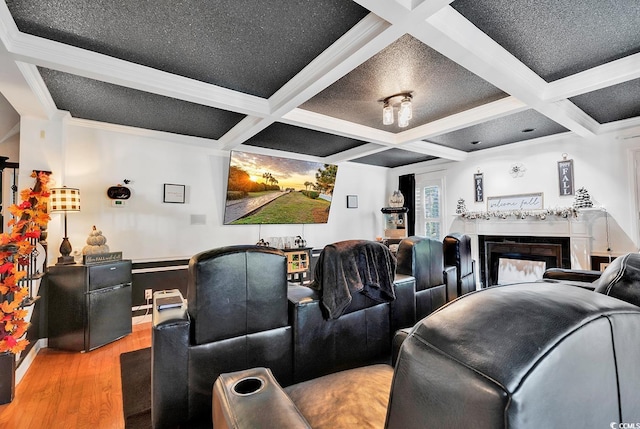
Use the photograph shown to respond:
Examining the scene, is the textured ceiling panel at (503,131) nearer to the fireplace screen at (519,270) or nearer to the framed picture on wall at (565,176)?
the framed picture on wall at (565,176)

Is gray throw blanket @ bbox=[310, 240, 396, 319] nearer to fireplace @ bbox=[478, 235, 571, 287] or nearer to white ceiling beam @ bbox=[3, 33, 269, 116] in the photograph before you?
white ceiling beam @ bbox=[3, 33, 269, 116]

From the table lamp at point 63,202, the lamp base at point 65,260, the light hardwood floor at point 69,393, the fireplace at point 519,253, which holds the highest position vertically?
the table lamp at point 63,202

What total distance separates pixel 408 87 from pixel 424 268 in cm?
183

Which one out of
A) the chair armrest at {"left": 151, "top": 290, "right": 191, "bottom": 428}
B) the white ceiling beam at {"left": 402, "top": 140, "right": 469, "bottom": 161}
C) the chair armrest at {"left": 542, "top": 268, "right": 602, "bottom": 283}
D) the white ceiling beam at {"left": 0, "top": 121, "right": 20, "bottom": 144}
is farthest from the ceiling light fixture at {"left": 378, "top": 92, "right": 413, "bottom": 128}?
the white ceiling beam at {"left": 0, "top": 121, "right": 20, "bottom": 144}

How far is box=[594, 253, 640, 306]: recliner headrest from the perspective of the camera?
3.39ft

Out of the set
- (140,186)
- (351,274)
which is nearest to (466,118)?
(351,274)

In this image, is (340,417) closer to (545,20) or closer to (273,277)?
(273,277)

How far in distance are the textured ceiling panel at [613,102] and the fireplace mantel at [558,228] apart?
1253 millimetres

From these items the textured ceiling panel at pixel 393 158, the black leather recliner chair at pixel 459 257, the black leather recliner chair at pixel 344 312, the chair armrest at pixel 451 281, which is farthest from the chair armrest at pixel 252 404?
the textured ceiling panel at pixel 393 158

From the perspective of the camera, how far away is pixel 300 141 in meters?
4.60

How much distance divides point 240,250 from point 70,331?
261cm

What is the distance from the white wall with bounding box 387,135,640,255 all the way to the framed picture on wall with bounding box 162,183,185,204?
15.9 ft

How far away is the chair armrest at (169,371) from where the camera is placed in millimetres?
1602

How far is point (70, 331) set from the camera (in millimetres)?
3020
